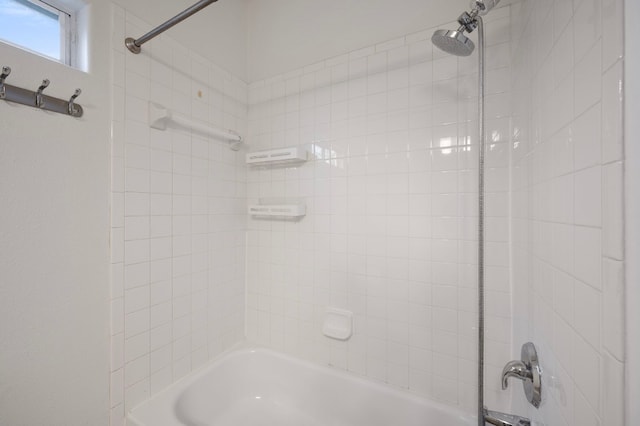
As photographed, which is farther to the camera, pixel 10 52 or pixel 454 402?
pixel 454 402

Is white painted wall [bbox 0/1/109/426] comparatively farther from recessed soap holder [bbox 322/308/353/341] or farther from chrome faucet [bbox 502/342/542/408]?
chrome faucet [bbox 502/342/542/408]

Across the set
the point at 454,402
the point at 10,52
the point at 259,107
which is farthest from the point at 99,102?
the point at 454,402

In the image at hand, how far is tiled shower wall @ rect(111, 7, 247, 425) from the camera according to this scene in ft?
3.64

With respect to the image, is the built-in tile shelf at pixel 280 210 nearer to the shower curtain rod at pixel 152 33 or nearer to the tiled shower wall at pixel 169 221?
the tiled shower wall at pixel 169 221

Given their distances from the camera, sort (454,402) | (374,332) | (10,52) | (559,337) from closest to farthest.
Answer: (559,337) → (10,52) → (454,402) → (374,332)

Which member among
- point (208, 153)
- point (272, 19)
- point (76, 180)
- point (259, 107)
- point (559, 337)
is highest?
point (272, 19)

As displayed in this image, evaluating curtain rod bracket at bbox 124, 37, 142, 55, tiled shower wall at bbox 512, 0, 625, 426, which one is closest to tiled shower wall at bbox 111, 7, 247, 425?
curtain rod bracket at bbox 124, 37, 142, 55

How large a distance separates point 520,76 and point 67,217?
1808 mm

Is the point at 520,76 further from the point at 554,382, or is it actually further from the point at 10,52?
the point at 10,52

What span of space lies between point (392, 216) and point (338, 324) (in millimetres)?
689

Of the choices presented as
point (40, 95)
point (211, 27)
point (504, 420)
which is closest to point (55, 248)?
point (40, 95)

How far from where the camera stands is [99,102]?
3.40ft

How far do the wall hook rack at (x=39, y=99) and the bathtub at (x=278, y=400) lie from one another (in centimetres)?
129

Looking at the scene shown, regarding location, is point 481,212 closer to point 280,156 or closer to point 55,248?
point 280,156
